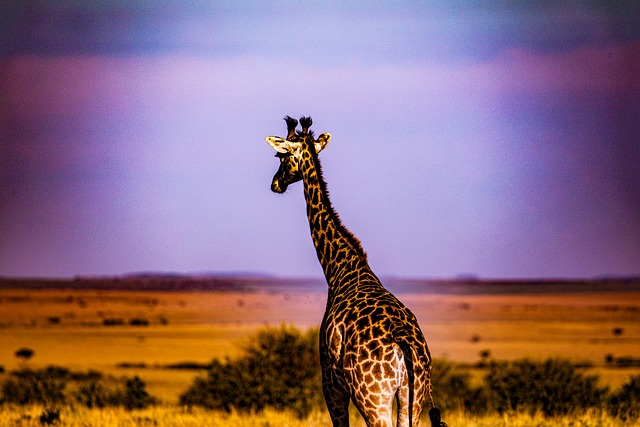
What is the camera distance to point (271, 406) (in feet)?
81.6

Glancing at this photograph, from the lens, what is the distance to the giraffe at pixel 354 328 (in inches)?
509

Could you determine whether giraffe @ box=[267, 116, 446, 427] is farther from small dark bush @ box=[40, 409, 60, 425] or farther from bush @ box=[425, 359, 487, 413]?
bush @ box=[425, 359, 487, 413]

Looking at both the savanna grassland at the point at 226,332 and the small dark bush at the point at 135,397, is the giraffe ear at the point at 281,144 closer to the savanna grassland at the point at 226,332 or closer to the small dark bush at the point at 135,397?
the savanna grassland at the point at 226,332

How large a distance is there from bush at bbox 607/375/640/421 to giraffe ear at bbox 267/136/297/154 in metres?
8.72

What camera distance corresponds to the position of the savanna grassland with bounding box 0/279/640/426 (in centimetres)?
2233

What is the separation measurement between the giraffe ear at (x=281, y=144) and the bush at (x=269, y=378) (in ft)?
30.4

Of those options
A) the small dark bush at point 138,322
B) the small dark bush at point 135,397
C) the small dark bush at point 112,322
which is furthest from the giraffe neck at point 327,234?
the small dark bush at point 112,322

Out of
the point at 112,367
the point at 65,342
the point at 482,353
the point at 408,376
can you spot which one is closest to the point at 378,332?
the point at 408,376

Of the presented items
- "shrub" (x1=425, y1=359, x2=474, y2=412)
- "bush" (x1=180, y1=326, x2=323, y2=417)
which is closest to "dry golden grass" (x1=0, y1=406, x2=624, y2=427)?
"bush" (x1=180, y1=326, x2=323, y2=417)

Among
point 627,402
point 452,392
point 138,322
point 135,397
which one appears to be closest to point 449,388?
point 452,392

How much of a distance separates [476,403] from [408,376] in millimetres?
15197

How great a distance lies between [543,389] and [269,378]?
511 centimetres

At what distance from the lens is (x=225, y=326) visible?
98750 mm

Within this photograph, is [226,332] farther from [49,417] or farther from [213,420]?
[49,417]
